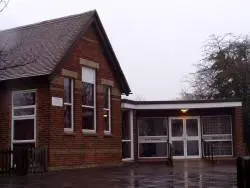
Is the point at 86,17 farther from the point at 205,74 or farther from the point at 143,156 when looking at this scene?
the point at 205,74

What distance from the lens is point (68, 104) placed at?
18781 mm

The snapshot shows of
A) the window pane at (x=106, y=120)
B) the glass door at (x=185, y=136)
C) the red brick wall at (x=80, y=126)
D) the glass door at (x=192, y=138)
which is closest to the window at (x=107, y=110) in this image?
the window pane at (x=106, y=120)

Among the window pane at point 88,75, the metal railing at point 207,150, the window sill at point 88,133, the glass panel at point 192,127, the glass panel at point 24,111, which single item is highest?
the window pane at point 88,75

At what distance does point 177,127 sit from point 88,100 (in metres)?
8.79

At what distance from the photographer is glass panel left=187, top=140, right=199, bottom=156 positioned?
89.3 feet

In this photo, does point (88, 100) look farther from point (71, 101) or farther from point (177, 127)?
point (177, 127)

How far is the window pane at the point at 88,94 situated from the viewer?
1996 cm

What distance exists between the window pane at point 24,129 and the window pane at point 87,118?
2.48 metres

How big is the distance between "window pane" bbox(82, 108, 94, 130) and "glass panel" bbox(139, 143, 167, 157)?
7.37 metres

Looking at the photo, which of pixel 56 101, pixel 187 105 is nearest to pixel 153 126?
pixel 187 105

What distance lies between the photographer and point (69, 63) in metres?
18.9

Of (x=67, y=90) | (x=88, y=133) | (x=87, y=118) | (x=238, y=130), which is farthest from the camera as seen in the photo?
(x=238, y=130)

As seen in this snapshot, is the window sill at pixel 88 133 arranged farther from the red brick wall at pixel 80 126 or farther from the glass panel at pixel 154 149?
the glass panel at pixel 154 149

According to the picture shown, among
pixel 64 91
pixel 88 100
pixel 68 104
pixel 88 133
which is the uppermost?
pixel 64 91
